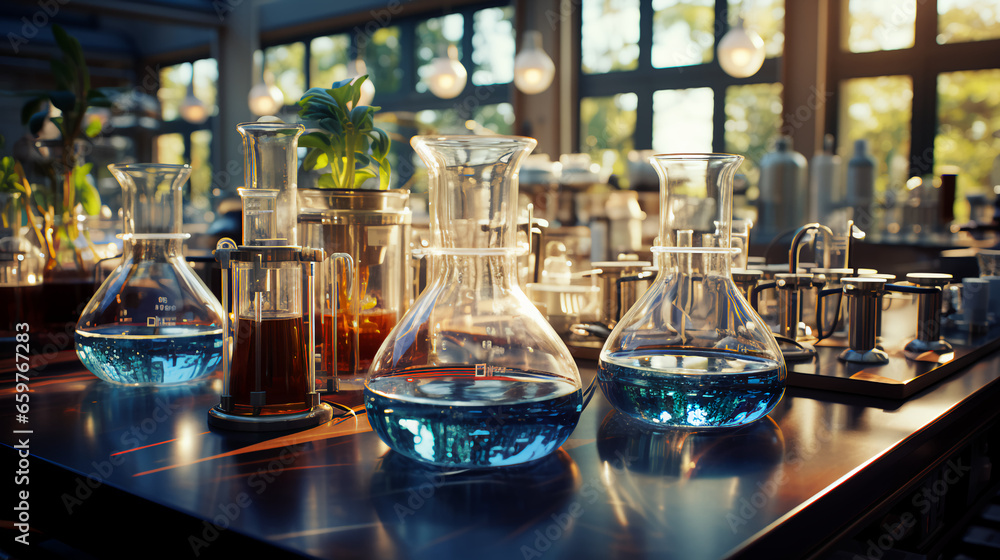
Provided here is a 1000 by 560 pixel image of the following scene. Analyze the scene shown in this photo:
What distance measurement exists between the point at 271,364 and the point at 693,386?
41 centimetres

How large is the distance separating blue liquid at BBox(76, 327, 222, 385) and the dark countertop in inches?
A: 2.3

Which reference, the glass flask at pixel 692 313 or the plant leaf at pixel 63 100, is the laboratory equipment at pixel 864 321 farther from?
the plant leaf at pixel 63 100

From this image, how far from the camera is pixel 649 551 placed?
0.48 m

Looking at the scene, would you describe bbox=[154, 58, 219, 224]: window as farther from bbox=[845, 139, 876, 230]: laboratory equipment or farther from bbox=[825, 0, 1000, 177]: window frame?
bbox=[845, 139, 876, 230]: laboratory equipment

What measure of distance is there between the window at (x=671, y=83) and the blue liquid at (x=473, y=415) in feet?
17.4

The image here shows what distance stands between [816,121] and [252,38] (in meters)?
6.80

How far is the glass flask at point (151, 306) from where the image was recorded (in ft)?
2.94

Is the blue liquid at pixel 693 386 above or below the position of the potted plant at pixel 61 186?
below

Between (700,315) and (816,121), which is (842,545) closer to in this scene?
(700,315)

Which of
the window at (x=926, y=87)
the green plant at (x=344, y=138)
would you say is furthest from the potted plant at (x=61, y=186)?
the window at (x=926, y=87)

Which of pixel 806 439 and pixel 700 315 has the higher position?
pixel 700 315

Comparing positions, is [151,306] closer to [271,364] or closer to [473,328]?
[271,364]

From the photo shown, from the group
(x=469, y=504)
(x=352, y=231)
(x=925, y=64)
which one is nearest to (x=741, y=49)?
(x=925, y=64)

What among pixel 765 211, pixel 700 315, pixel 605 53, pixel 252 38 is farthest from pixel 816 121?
pixel 252 38
